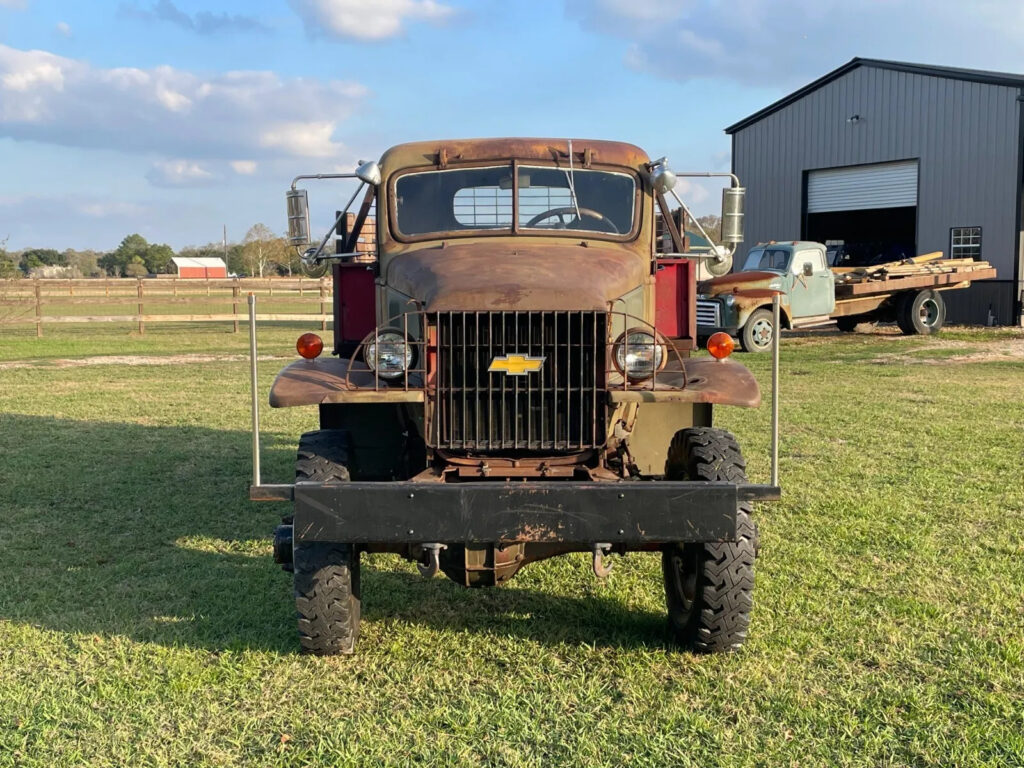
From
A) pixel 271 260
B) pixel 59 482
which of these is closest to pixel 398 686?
pixel 59 482

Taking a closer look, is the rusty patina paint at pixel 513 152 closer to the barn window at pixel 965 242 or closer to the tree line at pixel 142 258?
the barn window at pixel 965 242

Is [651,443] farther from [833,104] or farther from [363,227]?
[833,104]

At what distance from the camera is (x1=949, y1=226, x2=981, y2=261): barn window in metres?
23.3

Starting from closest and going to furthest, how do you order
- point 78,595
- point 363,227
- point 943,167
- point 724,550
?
point 724,550 → point 78,595 → point 363,227 → point 943,167

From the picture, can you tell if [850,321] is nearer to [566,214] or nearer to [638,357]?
[566,214]

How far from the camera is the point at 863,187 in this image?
1002 inches

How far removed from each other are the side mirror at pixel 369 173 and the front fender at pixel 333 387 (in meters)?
1.24

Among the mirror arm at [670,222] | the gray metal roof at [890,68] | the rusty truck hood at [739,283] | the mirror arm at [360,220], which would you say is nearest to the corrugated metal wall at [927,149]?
the gray metal roof at [890,68]

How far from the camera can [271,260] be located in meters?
67.8

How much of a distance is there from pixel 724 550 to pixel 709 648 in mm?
452

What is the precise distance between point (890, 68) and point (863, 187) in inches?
119

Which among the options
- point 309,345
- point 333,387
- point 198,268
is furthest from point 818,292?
point 198,268

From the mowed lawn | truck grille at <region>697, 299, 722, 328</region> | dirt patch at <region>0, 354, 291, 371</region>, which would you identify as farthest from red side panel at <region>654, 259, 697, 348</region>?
dirt patch at <region>0, 354, 291, 371</region>

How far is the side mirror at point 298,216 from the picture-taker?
5719 millimetres
